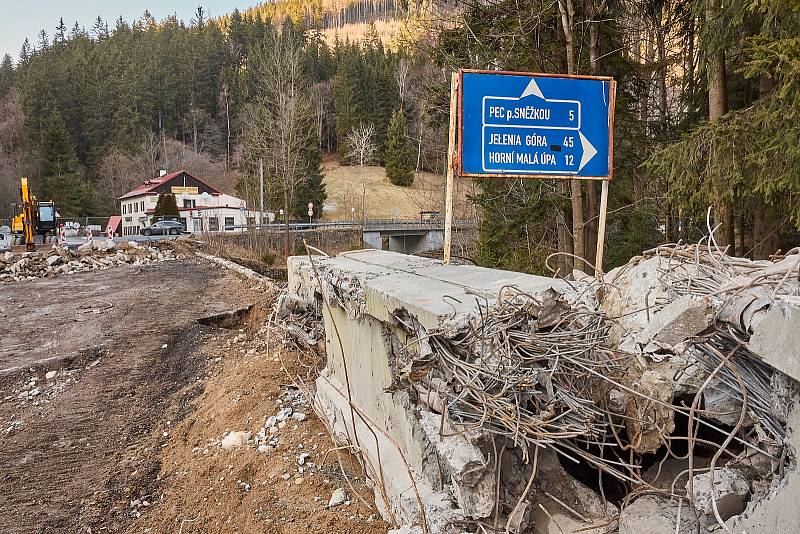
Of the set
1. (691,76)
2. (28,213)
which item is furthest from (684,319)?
(28,213)

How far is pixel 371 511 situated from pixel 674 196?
577cm

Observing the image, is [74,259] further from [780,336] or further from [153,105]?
[153,105]

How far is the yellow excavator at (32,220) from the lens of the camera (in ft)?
96.4

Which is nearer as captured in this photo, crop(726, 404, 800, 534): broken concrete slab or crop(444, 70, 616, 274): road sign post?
crop(726, 404, 800, 534): broken concrete slab

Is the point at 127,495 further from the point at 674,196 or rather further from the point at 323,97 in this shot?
the point at 323,97

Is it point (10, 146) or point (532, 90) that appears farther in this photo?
point (10, 146)

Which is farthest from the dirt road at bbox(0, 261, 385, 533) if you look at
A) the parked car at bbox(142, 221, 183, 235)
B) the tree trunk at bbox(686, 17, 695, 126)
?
the parked car at bbox(142, 221, 183, 235)

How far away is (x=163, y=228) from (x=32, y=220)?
1329cm

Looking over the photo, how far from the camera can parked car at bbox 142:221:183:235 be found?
143ft

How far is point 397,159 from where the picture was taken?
66.3 metres

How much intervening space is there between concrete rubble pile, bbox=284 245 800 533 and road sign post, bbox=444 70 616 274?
203 cm

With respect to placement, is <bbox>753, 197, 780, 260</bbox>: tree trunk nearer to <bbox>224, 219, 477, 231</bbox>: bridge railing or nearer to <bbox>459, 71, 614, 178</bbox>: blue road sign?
<bbox>459, 71, 614, 178</bbox>: blue road sign

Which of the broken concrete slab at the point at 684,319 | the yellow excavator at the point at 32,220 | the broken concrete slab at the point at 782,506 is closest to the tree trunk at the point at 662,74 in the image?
the broken concrete slab at the point at 684,319

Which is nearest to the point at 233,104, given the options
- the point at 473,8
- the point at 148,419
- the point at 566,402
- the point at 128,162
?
the point at 128,162
